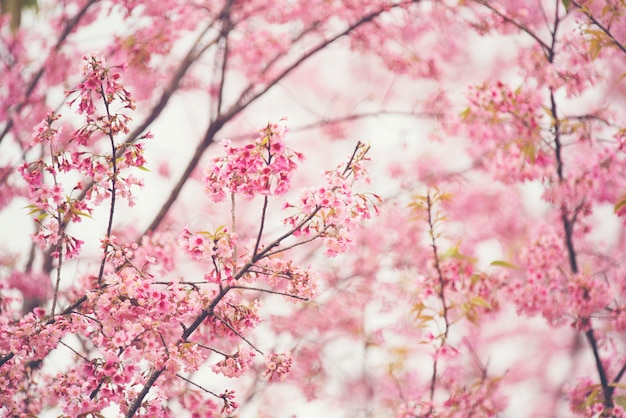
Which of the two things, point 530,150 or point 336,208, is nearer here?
point 336,208

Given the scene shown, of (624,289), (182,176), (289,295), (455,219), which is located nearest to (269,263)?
(289,295)

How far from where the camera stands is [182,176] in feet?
12.5

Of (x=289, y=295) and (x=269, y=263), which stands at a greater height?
(x=269, y=263)

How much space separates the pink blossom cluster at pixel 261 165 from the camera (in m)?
2.07

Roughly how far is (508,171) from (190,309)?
8.88 feet

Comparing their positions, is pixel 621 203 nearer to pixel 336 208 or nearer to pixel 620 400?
pixel 620 400

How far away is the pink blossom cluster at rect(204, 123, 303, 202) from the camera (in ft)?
6.79

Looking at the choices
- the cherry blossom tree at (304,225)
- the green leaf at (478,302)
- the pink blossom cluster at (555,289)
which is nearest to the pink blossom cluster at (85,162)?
the cherry blossom tree at (304,225)

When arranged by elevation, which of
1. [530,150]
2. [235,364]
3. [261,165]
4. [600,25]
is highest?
[600,25]

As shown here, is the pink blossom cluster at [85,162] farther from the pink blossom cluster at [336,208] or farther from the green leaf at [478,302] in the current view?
the green leaf at [478,302]

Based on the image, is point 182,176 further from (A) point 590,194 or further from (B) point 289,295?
(A) point 590,194

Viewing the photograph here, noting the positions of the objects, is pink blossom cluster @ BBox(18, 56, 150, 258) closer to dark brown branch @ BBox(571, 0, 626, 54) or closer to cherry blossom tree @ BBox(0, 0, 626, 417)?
cherry blossom tree @ BBox(0, 0, 626, 417)

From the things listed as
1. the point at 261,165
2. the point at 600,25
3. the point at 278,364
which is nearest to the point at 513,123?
the point at 600,25

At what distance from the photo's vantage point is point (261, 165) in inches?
82.7
